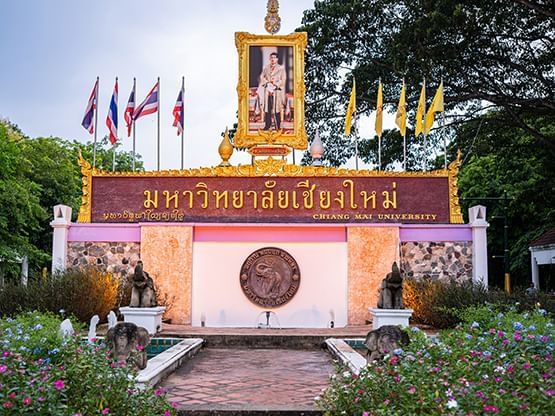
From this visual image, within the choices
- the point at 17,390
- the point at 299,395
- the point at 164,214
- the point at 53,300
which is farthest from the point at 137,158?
the point at 17,390

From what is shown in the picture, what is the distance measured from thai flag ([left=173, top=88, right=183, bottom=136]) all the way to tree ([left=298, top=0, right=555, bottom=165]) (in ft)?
18.2

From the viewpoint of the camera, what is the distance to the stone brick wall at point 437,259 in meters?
17.1

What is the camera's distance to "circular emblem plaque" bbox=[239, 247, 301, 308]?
55.1 feet

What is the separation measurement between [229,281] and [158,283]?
1752 millimetres

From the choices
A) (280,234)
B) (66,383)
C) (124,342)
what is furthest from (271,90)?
(66,383)

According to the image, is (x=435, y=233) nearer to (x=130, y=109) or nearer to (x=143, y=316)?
(x=143, y=316)

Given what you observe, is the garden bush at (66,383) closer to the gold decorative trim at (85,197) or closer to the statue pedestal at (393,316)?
the statue pedestal at (393,316)

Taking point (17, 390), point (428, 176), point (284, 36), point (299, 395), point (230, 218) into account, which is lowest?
point (299, 395)

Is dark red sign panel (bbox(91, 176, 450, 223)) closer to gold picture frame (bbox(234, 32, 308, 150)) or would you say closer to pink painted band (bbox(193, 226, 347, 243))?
pink painted band (bbox(193, 226, 347, 243))

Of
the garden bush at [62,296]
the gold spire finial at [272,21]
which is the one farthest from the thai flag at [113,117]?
the garden bush at [62,296]

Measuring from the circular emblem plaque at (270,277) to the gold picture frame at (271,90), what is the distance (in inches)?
131

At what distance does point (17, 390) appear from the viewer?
183 inches

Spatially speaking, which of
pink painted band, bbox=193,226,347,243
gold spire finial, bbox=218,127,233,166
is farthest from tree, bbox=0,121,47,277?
pink painted band, bbox=193,226,347,243

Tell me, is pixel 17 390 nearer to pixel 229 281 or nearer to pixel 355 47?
pixel 229 281
